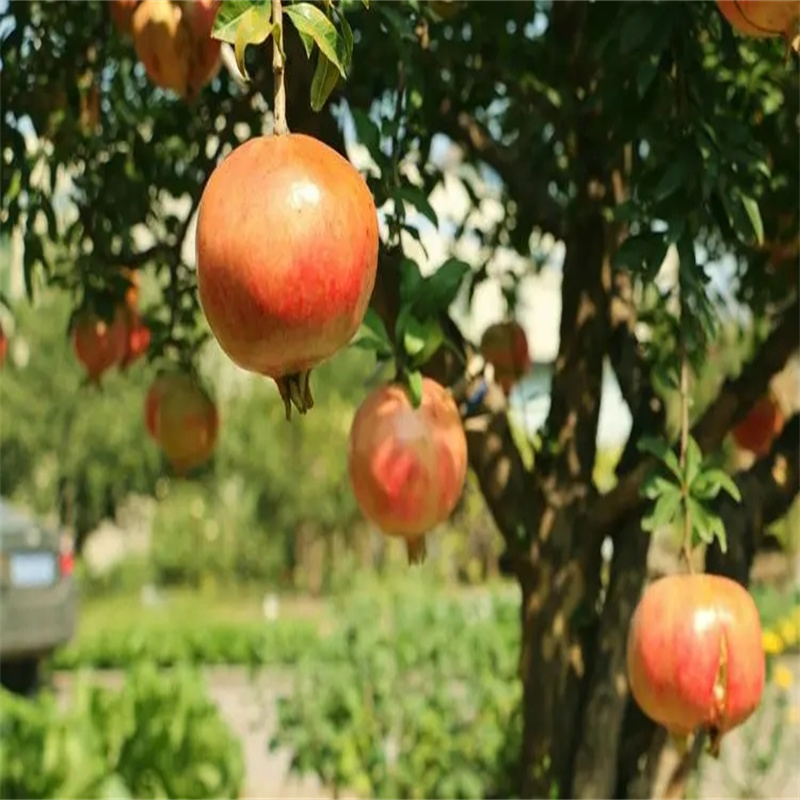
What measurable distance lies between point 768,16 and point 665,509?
60 cm

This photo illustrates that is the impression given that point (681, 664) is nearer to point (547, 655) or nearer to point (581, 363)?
point (547, 655)

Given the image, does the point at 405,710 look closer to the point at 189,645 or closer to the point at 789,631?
the point at 789,631

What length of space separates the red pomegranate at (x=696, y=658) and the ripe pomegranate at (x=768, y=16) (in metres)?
0.60

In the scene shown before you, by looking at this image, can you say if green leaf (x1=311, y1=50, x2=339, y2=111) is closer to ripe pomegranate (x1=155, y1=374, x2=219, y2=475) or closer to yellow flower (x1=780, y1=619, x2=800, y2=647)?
ripe pomegranate (x1=155, y1=374, x2=219, y2=475)

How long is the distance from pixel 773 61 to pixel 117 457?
13.3m

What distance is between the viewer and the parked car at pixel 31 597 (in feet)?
24.4

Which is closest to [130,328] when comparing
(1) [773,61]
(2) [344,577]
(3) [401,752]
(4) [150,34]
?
(4) [150,34]

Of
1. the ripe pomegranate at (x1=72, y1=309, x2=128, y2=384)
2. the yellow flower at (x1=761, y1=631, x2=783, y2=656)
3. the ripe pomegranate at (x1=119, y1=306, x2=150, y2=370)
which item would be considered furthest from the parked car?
the ripe pomegranate at (x1=72, y1=309, x2=128, y2=384)

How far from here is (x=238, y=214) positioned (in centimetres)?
85

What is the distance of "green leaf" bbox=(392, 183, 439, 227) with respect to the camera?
1.45 m

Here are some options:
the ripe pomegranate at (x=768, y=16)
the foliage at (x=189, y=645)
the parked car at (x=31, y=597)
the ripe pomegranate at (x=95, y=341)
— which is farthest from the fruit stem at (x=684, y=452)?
the foliage at (x=189, y=645)

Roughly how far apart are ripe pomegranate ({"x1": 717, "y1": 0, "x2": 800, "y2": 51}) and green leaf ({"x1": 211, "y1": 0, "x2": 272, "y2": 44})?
0.45 metres

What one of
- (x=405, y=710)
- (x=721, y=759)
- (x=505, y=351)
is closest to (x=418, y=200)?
(x=505, y=351)

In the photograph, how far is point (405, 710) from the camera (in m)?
4.04
